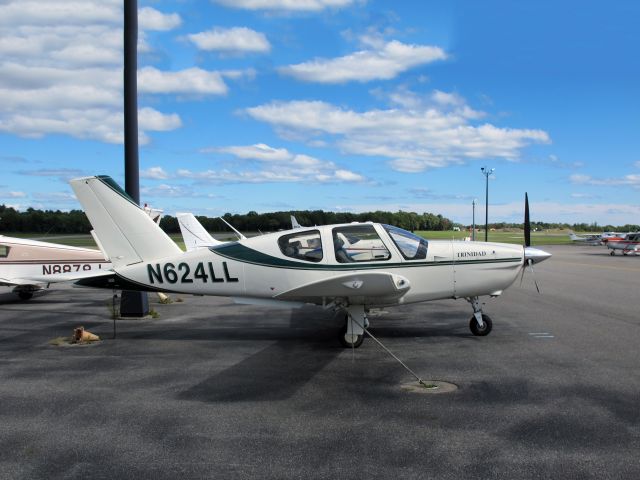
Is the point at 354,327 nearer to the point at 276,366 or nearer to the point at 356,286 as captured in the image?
the point at 356,286

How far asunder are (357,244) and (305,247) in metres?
0.87

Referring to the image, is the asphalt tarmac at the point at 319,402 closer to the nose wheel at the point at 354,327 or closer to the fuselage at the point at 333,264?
the nose wheel at the point at 354,327

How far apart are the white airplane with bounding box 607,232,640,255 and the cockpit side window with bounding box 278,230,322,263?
40.3 m

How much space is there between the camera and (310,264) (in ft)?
A: 29.7

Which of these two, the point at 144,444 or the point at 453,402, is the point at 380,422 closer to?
the point at 453,402

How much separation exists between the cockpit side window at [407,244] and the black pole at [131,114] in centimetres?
621

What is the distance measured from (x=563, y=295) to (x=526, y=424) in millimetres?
12209

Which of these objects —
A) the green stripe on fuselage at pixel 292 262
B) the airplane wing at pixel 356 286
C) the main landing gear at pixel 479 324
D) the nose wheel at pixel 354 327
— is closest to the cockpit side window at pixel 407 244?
the green stripe on fuselage at pixel 292 262

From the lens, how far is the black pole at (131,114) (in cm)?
1229

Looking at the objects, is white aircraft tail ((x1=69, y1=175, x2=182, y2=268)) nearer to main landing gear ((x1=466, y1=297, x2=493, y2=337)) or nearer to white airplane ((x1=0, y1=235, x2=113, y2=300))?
main landing gear ((x1=466, y1=297, x2=493, y2=337))

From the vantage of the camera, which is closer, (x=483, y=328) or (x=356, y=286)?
(x=356, y=286)

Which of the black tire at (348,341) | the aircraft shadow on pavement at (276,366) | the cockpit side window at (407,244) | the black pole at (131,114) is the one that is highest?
the black pole at (131,114)

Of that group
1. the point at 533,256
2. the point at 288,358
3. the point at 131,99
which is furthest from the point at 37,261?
the point at 533,256

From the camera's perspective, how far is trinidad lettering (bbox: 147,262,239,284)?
9.31 meters
